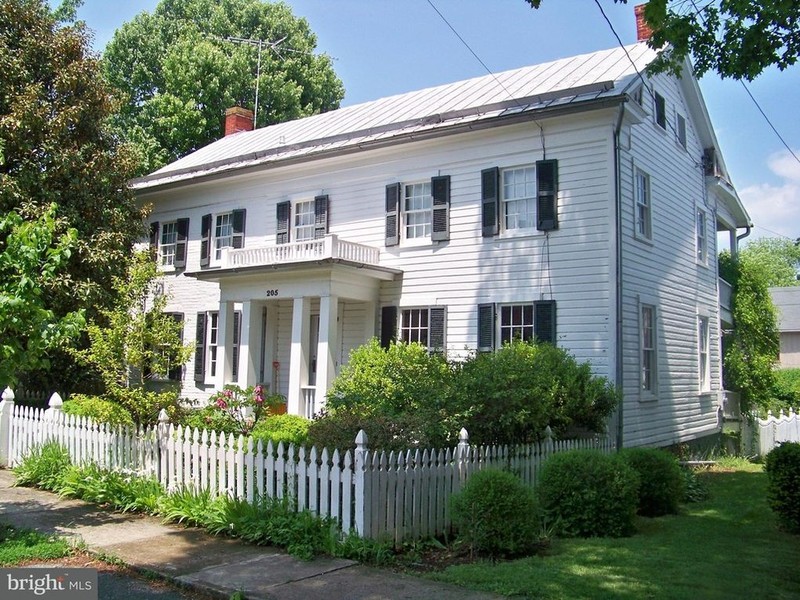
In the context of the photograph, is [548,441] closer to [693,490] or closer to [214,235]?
[693,490]

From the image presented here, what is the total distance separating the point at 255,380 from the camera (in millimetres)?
18328

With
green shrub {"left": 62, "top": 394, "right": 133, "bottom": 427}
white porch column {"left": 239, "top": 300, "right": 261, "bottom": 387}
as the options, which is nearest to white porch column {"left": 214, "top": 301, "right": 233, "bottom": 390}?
white porch column {"left": 239, "top": 300, "right": 261, "bottom": 387}

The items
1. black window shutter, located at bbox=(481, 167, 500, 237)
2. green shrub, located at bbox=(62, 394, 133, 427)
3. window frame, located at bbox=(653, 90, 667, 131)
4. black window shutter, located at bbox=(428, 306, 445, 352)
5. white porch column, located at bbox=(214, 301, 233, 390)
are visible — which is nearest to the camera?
green shrub, located at bbox=(62, 394, 133, 427)

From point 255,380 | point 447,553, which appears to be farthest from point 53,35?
point 447,553

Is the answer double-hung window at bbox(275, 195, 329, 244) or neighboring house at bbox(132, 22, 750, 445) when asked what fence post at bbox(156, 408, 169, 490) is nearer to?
neighboring house at bbox(132, 22, 750, 445)

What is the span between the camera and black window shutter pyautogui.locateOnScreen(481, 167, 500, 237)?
15.8 meters

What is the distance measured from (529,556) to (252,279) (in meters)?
11.9

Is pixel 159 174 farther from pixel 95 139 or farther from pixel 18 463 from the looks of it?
pixel 18 463

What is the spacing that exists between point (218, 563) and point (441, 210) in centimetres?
1091

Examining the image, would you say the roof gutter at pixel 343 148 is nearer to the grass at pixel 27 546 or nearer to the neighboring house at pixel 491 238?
the neighboring house at pixel 491 238

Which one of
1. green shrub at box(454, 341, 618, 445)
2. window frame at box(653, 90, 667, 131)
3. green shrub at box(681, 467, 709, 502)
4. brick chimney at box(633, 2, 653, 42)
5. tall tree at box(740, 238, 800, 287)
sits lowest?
green shrub at box(681, 467, 709, 502)

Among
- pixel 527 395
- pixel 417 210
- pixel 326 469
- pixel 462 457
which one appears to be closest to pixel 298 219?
pixel 417 210

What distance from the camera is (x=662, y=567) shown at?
7.24 metres

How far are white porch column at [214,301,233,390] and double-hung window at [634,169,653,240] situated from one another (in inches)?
415
